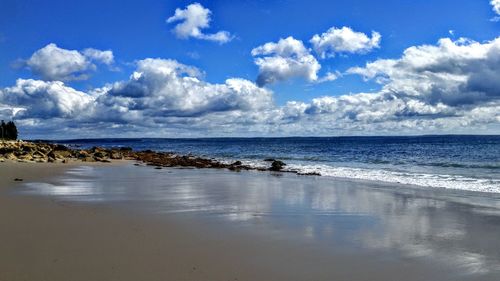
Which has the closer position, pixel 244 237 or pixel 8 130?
pixel 244 237

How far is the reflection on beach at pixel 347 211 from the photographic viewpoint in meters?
8.19

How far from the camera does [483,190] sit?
1838cm

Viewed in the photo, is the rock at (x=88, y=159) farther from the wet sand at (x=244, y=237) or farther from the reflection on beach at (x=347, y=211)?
the wet sand at (x=244, y=237)

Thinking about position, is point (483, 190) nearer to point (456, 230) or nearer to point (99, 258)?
point (456, 230)

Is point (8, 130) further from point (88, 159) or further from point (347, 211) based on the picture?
point (347, 211)

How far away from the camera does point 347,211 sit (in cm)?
1208

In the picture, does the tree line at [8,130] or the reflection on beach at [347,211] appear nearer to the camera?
the reflection on beach at [347,211]

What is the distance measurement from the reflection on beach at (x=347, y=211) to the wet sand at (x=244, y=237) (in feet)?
0.10

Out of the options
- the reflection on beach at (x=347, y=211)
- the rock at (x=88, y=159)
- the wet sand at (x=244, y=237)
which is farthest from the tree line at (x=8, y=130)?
the wet sand at (x=244, y=237)

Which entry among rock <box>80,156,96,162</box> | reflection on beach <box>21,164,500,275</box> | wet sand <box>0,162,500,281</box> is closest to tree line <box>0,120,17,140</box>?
rock <box>80,156,96,162</box>

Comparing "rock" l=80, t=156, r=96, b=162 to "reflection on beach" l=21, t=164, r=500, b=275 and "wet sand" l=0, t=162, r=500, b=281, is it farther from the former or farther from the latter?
"wet sand" l=0, t=162, r=500, b=281

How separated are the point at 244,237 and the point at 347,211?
4.46 m

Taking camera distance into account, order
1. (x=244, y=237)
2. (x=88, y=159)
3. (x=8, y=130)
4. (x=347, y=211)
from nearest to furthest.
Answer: (x=244, y=237), (x=347, y=211), (x=88, y=159), (x=8, y=130)

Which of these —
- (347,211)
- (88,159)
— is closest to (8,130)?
(88,159)
